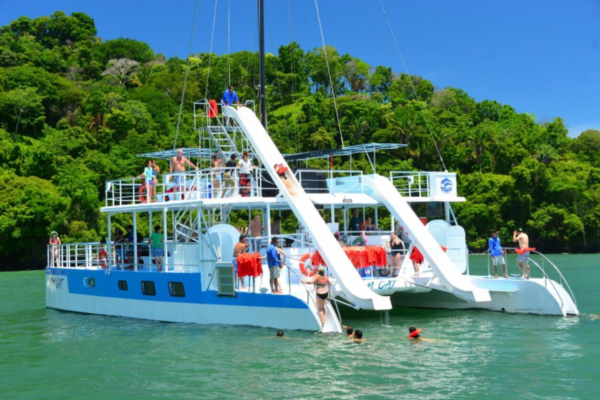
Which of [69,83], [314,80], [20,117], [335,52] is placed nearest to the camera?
[20,117]

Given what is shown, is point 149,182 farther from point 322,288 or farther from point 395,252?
point 322,288

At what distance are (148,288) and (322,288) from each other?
6963 millimetres

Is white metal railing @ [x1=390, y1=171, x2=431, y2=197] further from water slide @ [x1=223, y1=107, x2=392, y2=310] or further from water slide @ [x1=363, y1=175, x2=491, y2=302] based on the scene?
water slide @ [x1=223, y1=107, x2=392, y2=310]

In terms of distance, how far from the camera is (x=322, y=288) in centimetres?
1788

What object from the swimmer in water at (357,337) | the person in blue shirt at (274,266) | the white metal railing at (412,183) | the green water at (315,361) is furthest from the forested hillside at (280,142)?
the swimmer in water at (357,337)

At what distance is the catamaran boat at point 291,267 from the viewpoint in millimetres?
18766

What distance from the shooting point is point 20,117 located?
76250 mm

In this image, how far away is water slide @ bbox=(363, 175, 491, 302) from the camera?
19.8 metres

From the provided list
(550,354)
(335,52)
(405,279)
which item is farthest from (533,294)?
(335,52)

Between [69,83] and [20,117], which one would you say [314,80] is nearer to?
[69,83]

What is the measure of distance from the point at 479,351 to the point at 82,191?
49.0 metres

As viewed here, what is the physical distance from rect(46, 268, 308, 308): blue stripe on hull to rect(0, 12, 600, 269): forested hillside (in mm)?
33550

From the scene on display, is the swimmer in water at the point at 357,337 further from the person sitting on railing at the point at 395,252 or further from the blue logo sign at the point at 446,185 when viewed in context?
the blue logo sign at the point at 446,185

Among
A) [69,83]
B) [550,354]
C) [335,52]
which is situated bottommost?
[550,354]
